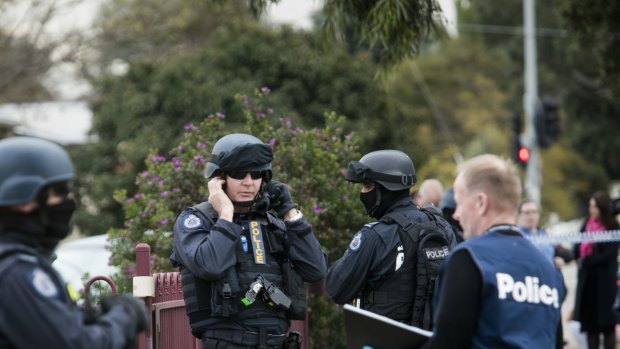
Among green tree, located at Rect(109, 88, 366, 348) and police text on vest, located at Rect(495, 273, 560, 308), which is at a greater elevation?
green tree, located at Rect(109, 88, 366, 348)

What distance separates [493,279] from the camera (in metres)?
3.64

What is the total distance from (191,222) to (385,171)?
4.16 feet

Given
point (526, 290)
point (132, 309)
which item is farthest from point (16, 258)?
point (526, 290)

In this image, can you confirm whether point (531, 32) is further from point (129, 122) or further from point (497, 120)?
point (497, 120)

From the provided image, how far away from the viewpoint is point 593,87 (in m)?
35.1

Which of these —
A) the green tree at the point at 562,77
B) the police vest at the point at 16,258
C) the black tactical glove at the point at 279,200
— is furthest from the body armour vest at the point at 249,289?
the green tree at the point at 562,77

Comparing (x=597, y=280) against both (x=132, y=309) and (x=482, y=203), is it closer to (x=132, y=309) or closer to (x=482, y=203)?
(x=482, y=203)

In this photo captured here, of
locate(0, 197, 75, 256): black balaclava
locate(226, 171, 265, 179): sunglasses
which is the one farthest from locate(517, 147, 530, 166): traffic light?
locate(0, 197, 75, 256): black balaclava

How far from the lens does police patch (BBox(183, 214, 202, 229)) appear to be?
17.1 ft

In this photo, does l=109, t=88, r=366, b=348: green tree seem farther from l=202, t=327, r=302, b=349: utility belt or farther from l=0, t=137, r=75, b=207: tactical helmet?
l=0, t=137, r=75, b=207: tactical helmet

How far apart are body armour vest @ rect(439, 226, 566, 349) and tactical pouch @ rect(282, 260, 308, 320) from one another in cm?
180

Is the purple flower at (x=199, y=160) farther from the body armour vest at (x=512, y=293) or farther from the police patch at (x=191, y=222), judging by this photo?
the body armour vest at (x=512, y=293)

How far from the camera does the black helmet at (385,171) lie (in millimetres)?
5746

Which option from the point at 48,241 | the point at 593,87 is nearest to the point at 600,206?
the point at 48,241
